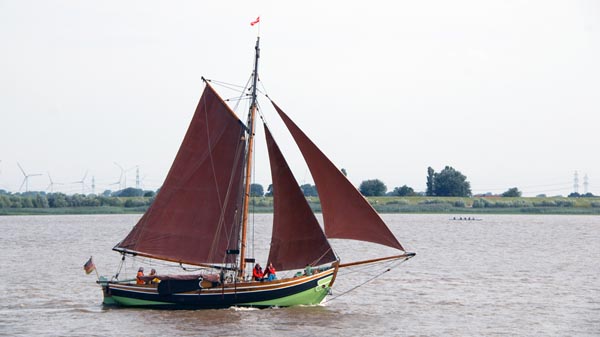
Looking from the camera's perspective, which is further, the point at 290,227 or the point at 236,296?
the point at 290,227

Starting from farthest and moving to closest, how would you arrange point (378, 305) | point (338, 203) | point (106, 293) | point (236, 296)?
point (378, 305), point (106, 293), point (236, 296), point (338, 203)

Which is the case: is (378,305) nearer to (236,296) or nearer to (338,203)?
(338,203)

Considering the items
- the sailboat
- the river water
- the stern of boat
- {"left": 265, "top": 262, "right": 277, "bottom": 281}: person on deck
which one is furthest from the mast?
the stern of boat

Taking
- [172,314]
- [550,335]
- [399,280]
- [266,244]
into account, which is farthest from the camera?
[266,244]

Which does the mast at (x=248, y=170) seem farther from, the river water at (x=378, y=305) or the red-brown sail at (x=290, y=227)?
the river water at (x=378, y=305)

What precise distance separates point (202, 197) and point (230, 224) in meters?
1.93

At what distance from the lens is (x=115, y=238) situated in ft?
351

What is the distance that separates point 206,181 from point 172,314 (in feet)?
22.3

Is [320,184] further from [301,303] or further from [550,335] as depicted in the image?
[550,335]

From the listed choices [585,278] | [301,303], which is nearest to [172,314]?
[301,303]

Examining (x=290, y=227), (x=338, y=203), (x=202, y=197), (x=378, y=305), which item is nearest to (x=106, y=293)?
(x=202, y=197)

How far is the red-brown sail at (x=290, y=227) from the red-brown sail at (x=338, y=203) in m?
1.12

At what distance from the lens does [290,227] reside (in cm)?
4459

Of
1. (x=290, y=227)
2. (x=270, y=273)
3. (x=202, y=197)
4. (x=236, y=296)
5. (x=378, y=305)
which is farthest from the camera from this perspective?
(x=378, y=305)
